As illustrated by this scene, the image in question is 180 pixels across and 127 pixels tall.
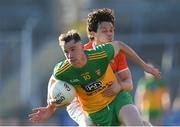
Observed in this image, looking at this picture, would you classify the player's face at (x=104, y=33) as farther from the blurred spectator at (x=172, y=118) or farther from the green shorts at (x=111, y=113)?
the blurred spectator at (x=172, y=118)

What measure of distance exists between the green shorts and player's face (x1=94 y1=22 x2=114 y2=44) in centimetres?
61

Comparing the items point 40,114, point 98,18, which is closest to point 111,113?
point 40,114

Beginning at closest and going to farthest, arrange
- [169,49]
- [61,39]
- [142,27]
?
[61,39] → [169,49] → [142,27]

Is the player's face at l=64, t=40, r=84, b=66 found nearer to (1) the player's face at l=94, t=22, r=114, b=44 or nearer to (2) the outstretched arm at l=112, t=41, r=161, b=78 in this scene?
(2) the outstretched arm at l=112, t=41, r=161, b=78

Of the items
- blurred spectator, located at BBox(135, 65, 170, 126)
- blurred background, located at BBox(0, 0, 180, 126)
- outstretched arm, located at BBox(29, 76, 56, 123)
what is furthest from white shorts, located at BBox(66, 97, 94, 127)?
blurred background, located at BBox(0, 0, 180, 126)

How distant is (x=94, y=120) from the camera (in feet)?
29.3

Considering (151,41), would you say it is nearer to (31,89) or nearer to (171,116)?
(31,89)

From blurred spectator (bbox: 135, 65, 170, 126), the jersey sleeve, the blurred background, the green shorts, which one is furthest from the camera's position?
the blurred background

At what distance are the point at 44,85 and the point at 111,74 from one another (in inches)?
467

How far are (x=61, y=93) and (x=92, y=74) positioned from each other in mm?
394

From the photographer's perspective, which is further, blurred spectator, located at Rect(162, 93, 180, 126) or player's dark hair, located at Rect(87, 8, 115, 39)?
blurred spectator, located at Rect(162, 93, 180, 126)

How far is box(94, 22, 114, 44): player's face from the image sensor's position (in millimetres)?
9000

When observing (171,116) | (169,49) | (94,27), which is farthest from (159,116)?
(94,27)

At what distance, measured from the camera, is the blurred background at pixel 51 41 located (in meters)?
20.2
